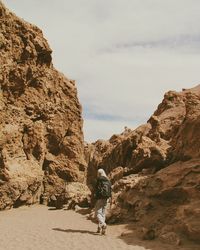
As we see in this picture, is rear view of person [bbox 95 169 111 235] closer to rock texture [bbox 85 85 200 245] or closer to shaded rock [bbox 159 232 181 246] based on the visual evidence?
rock texture [bbox 85 85 200 245]

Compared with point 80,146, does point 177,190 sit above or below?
below

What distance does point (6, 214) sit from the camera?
1833cm

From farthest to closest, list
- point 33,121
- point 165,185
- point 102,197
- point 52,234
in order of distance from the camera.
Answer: point 33,121, point 165,185, point 102,197, point 52,234

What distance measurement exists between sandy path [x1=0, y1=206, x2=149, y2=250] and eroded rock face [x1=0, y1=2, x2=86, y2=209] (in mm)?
3476

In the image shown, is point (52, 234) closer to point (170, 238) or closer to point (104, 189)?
point (104, 189)

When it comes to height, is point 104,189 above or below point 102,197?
above

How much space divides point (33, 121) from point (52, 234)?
11.9 metres

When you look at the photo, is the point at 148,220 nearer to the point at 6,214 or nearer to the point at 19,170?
the point at 6,214

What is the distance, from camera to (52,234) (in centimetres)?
1287

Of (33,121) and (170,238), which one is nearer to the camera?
(170,238)

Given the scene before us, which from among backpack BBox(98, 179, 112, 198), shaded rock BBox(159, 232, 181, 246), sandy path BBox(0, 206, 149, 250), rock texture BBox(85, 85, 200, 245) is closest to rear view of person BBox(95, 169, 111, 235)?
backpack BBox(98, 179, 112, 198)

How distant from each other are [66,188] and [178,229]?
42.7 ft

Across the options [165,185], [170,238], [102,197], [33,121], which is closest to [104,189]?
[102,197]

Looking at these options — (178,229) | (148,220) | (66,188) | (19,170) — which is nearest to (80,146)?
(66,188)
